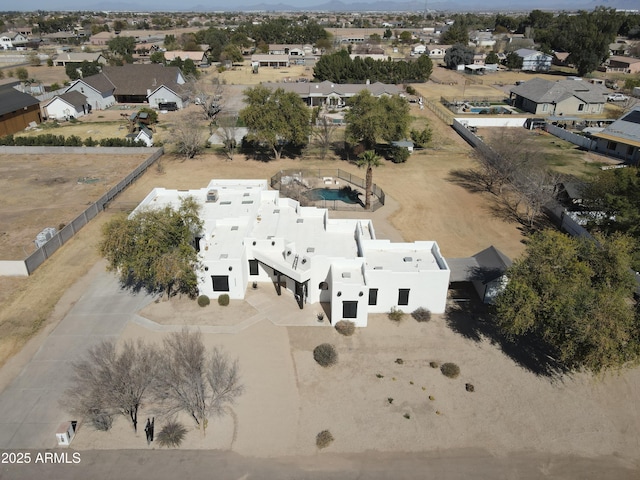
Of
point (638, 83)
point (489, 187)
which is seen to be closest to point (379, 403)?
point (489, 187)

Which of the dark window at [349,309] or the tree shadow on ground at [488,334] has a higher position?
the dark window at [349,309]

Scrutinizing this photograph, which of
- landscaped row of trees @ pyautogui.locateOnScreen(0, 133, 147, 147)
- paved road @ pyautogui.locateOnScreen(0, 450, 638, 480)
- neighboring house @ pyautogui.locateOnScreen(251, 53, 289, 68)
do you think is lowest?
paved road @ pyautogui.locateOnScreen(0, 450, 638, 480)

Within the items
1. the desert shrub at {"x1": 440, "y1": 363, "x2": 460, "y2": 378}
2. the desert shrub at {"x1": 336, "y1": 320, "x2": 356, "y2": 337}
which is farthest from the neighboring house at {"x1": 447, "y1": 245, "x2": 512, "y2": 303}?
the desert shrub at {"x1": 336, "y1": 320, "x2": 356, "y2": 337}

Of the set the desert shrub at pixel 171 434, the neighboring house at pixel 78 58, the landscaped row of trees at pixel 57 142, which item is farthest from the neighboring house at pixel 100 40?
the desert shrub at pixel 171 434

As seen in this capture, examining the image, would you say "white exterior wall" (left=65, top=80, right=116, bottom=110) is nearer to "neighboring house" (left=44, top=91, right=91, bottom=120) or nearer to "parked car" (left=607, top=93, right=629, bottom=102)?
"neighboring house" (left=44, top=91, right=91, bottom=120)

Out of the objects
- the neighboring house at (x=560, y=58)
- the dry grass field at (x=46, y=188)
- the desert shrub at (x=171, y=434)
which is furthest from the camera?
the neighboring house at (x=560, y=58)

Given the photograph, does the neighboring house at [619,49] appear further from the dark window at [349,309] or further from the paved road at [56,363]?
the paved road at [56,363]
